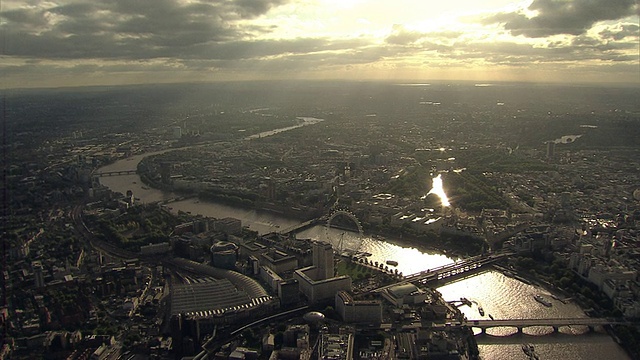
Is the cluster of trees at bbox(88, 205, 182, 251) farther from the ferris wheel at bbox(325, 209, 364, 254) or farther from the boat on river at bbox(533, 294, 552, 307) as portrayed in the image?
the boat on river at bbox(533, 294, 552, 307)

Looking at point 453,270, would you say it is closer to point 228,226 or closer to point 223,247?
point 223,247

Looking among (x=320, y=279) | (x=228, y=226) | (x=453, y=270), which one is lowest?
(x=453, y=270)

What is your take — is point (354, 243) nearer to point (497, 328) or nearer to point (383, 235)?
point (383, 235)

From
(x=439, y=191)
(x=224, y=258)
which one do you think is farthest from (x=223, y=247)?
(x=439, y=191)

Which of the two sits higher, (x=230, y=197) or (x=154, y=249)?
(x=154, y=249)

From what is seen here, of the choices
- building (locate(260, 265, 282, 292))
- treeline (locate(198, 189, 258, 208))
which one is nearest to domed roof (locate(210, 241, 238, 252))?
building (locate(260, 265, 282, 292))

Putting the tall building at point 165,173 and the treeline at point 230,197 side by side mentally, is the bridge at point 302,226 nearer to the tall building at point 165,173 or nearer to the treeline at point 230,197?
the treeline at point 230,197
